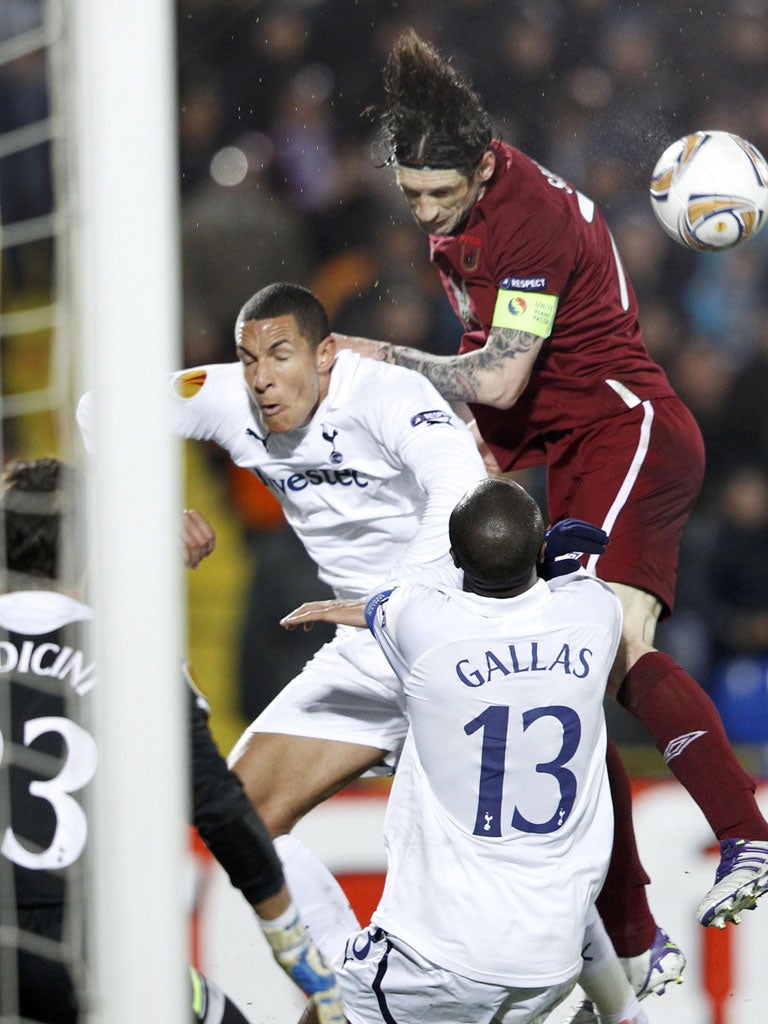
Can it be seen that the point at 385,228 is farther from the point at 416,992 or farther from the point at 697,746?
the point at 416,992

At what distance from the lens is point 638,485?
2.90 metres

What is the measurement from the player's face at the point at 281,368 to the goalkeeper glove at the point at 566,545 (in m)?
0.63

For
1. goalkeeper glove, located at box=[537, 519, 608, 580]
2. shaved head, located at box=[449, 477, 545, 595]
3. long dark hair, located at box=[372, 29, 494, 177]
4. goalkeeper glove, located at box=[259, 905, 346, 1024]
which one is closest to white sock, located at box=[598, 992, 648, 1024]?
goalkeeper glove, located at box=[259, 905, 346, 1024]

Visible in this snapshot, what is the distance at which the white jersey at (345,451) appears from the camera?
2.85m

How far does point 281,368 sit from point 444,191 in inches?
21.1

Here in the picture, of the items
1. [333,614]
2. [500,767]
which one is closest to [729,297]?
[333,614]

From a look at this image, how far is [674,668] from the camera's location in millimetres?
2766

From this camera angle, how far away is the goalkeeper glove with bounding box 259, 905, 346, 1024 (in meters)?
2.29

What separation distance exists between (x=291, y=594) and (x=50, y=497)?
147 centimetres

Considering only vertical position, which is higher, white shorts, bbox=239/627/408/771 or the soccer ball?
the soccer ball

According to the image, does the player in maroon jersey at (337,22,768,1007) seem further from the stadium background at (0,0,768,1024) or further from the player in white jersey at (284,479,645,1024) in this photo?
the stadium background at (0,0,768,1024)

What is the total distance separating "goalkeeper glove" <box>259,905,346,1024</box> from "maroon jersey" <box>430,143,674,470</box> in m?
1.26

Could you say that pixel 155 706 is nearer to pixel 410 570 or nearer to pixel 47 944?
pixel 47 944

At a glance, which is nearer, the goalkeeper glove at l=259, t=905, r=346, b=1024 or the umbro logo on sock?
the goalkeeper glove at l=259, t=905, r=346, b=1024
